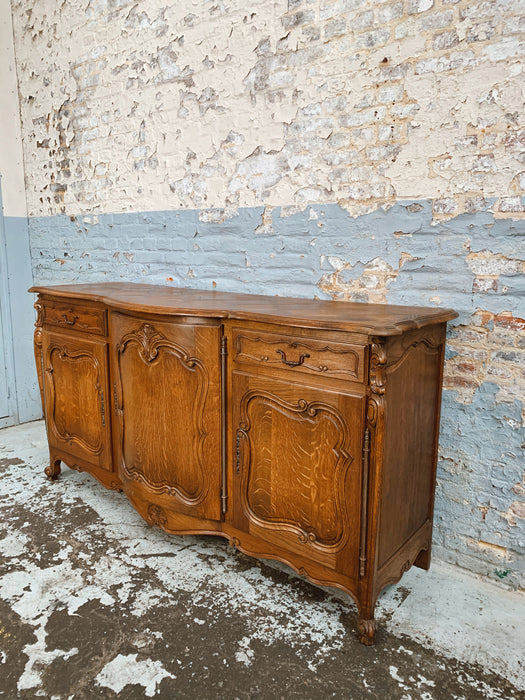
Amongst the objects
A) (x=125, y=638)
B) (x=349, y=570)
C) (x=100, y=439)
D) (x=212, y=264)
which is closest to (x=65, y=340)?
(x=100, y=439)

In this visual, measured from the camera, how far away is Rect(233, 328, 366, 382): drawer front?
164cm

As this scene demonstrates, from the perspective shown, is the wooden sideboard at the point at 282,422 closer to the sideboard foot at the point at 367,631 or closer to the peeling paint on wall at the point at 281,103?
the sideboard foot at the point at 367,631

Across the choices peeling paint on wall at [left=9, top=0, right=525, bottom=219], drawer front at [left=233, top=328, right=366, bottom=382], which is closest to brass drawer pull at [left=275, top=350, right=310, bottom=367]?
drawer front at [left=233, top=328, right=366, bottom=382]

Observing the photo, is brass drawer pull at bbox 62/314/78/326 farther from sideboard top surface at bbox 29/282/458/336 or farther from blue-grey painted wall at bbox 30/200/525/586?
blue-grey painted wall at bbox 30/200/525/586

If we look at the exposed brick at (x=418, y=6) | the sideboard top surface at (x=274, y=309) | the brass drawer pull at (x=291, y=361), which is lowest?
the brass drawer pull at (x=291, y=361)

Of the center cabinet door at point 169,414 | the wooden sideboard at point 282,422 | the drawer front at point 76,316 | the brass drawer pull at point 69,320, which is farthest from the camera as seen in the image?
the brass drawer pull at point 69,320

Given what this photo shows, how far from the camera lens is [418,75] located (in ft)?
6.56

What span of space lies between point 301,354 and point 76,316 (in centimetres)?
144

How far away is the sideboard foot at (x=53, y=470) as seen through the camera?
2998 millimetres

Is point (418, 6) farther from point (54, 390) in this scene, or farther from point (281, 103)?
point (54, 390)

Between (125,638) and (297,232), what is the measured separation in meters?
1.82

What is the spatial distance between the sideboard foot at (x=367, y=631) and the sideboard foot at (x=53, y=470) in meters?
2.01

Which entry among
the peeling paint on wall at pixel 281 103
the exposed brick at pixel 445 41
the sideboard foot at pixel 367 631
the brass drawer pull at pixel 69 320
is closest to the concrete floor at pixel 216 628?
the sideboard foot at pixel 367 631

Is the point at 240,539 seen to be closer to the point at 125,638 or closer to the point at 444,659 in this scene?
the point at 125,638
